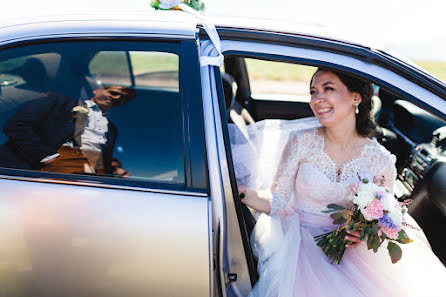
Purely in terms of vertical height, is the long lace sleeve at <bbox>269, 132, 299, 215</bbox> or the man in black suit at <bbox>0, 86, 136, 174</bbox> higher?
the man in black suit at <bbox>0, 86, 136, 174</bbox>

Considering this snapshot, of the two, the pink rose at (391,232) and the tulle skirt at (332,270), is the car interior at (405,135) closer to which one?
the tulle skirt at (332,270)

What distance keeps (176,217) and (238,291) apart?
0.56 metres

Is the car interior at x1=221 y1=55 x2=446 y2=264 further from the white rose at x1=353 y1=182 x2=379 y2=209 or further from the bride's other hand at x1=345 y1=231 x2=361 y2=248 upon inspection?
the bride's other hand at x1=345 y1=231 x2=361 y2=248

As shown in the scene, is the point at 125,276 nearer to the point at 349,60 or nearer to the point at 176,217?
the point at 176,217

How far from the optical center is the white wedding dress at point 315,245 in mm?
1609

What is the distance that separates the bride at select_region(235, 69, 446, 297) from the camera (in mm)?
1621

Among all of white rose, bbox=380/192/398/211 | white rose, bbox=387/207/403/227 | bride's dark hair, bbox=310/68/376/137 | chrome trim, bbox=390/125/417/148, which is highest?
bride's dark hair, bbox=310/68/376/137

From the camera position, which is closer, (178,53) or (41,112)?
(178,53)

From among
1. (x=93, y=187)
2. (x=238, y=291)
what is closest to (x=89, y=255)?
(x=93, y=187)

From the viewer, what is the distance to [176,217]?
132cm

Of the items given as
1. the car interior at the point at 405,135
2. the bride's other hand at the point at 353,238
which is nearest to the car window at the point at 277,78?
the car interior at the point at 405,135

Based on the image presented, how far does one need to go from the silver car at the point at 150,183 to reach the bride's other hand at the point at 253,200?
28 cm

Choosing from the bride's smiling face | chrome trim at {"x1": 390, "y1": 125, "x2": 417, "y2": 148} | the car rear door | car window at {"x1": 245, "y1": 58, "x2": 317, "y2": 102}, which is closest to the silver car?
the car rear door

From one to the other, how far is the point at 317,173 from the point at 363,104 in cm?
49
